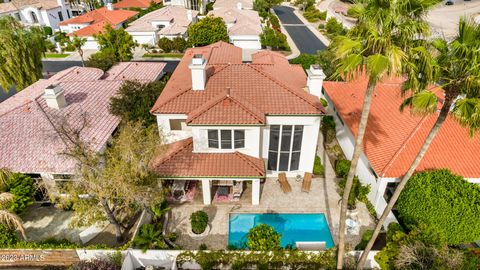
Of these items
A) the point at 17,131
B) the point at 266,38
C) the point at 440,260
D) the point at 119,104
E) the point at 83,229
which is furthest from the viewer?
the point at 266,38

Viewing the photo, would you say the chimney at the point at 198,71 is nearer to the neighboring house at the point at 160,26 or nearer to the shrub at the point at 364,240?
the shrub at the point at 364,240

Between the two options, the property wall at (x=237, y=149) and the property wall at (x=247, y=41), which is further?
the property wall at (x=247, y=41)

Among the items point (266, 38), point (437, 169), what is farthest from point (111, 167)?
point (266, 38)

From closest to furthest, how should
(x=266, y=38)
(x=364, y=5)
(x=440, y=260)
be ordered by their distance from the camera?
(x=364, y=5)
(x=440, y=260)
(x=266, y=38)

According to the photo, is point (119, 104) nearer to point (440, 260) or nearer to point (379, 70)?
point (379, 70)

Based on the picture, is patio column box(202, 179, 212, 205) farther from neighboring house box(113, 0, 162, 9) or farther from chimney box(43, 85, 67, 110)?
neighboring house box(113, 0, 162, 9)

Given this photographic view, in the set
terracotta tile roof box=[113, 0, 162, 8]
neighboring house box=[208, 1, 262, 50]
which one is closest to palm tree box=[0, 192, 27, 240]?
neighboring house box=[208, 1, 262, 50]

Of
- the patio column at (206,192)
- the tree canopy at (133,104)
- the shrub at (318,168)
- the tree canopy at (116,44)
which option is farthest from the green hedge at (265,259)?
the tree canopy at (116,44)
